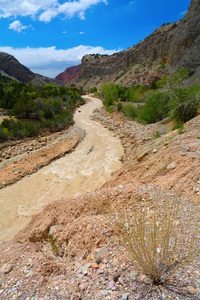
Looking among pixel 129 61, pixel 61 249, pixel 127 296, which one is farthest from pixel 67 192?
pixel 129 61

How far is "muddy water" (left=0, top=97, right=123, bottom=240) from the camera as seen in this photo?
6026 mm

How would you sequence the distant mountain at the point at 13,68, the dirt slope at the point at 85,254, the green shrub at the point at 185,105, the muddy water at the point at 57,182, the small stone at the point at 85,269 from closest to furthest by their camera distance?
the dirt slope at the point at 85,254 → the small stone at the point at 85,269 → the muddy water at the point at 57,182 → the green shrub at the point at 185,105 → the distant mountain at the point at 13,68

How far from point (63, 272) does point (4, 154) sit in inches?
379

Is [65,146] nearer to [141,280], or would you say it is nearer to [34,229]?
[34,229]

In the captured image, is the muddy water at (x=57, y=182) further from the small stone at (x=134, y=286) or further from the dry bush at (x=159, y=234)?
the small stone at (x=134, y=286)

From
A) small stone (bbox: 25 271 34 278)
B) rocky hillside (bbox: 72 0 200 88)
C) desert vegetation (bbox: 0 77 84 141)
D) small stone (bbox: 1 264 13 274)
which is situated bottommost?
small stone (bbox: 25 271 34 278)

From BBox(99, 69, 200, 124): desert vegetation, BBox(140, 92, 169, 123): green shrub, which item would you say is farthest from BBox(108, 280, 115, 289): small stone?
BBox(140, 92, 169, 123): green shrub

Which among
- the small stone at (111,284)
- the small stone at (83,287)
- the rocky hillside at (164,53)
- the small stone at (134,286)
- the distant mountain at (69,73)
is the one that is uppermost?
the distant mountain at (69,73)

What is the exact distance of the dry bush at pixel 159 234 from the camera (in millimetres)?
1744

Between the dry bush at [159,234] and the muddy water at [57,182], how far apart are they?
3.96m

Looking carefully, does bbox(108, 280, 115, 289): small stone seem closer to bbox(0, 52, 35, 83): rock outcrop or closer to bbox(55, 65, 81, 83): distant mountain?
bbox(0, 52, 35, 83): rock outcrop

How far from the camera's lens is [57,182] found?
7887mm

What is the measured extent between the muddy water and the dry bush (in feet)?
13.0

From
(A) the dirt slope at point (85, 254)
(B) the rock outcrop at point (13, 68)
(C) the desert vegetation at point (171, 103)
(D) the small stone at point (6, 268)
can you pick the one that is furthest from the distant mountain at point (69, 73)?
(D) the small stone at point (6, 268)
